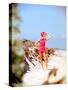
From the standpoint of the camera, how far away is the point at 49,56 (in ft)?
5.15

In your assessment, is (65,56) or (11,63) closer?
(11,63)

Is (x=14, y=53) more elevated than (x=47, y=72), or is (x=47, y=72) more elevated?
(x=14, y=53)

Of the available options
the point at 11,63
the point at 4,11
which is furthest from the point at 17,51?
the point at 4,11

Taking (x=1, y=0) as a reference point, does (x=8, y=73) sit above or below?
below

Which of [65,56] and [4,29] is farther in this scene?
[65,56]

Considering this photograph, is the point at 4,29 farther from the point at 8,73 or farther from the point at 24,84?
the point at 24,84

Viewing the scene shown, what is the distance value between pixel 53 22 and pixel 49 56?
0.87 feet

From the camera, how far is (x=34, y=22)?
154 centimetres

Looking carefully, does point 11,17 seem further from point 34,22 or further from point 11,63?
point 11,63

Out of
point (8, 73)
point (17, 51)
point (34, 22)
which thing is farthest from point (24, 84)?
point (34, 22)

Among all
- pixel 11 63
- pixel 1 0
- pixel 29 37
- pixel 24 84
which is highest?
pixel 1 0

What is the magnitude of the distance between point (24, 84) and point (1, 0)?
2.09 feet

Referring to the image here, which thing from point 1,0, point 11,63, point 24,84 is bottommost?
point 24,84

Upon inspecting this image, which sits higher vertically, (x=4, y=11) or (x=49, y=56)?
(x=4, y=11)
